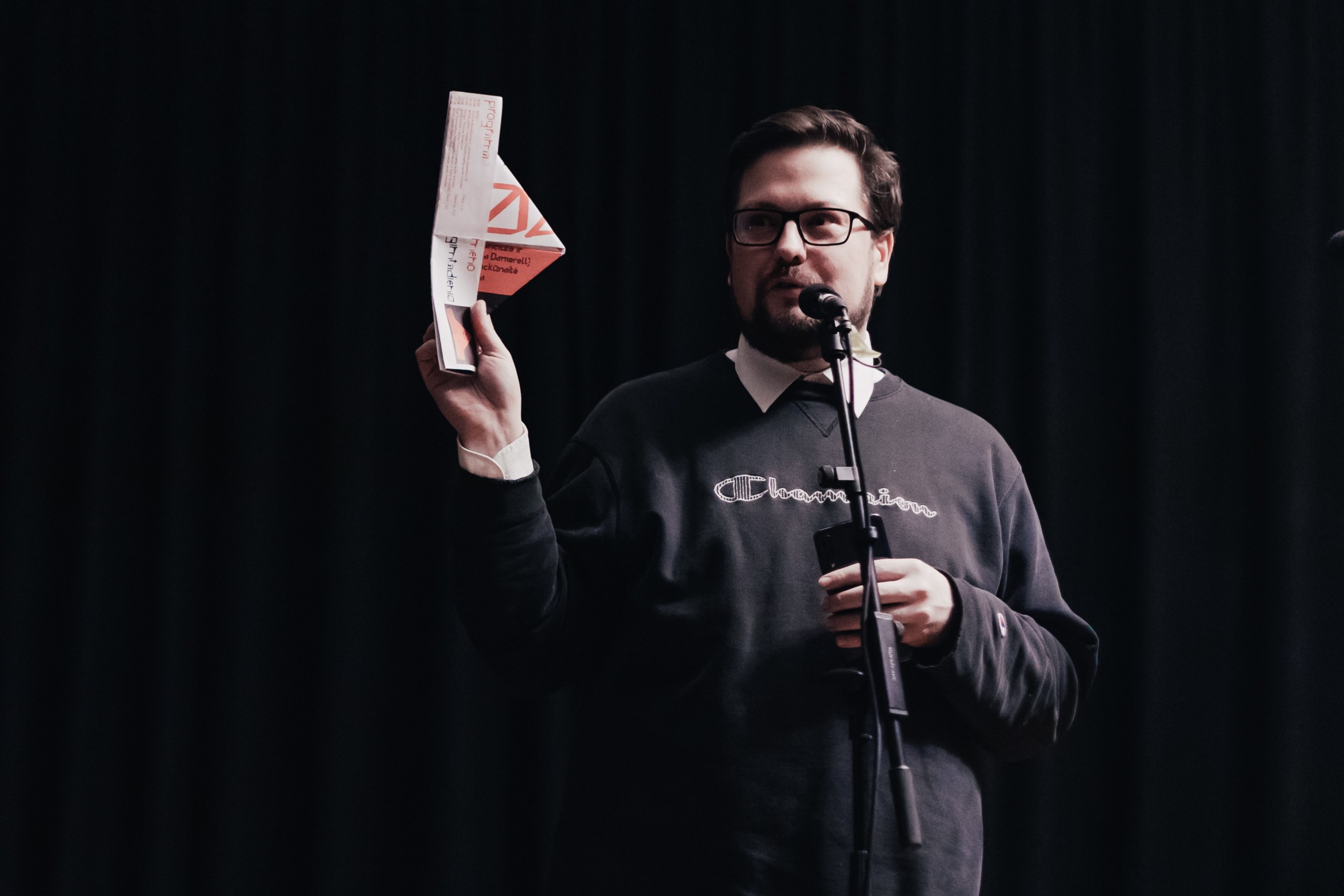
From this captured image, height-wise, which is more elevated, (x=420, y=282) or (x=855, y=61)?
(x=855, y=61)

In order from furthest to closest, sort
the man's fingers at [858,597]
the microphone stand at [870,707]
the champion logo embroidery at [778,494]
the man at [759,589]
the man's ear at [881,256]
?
the man's ear at [881,256], the champion logo embroidery at [778,494], the man at [759,589], the man's fingers at [858,597], the microphone stand at [870,707]

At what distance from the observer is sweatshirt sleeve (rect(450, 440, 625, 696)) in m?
1.19

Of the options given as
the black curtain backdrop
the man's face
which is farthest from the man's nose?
the black curtain backdrop

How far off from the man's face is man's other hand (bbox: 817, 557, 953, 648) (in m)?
0.38

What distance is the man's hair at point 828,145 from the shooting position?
1.50 meters

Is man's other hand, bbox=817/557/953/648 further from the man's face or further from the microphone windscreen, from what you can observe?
the microphone windscreen

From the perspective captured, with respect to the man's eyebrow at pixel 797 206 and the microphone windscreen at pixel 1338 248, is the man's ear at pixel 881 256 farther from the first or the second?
the microphone windscreen at pixel 1338 248

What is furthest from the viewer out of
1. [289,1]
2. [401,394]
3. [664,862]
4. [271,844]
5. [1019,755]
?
[289,1]

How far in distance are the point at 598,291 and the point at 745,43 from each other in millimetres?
723

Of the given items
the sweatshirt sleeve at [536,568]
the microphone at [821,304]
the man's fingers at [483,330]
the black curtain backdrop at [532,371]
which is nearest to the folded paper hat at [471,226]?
the man's fingers at [483,330]

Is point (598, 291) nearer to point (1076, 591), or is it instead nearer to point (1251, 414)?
point (1076, 591)

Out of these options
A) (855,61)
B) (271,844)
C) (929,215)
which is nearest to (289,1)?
(855,61)

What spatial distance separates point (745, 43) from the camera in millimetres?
2576

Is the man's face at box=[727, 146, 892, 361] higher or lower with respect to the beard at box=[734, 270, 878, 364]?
higher
